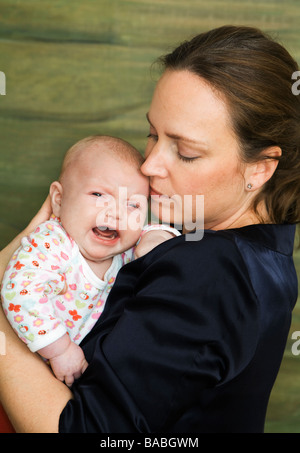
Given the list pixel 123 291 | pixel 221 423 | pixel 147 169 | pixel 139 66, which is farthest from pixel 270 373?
pixel 139 66

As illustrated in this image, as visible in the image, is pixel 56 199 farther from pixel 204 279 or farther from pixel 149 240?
pixel 204 279

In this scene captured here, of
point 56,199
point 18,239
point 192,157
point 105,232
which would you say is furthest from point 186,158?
point 18,239

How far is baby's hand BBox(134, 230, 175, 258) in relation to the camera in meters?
1.50

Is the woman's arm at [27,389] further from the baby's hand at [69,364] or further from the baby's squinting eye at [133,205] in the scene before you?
the baby's squinting eye at [133,205]

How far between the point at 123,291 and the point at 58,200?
1.14 ft

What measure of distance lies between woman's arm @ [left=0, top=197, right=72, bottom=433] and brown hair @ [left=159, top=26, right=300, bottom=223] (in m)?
0.68

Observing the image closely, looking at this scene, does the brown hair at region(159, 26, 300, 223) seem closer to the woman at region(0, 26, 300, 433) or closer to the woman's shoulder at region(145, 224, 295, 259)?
the woman at region(0, 26, 300, 433)

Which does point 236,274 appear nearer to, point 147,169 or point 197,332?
point 197,332

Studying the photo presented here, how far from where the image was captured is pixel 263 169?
1503 millimetres

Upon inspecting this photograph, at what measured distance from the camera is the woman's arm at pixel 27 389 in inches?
49.1

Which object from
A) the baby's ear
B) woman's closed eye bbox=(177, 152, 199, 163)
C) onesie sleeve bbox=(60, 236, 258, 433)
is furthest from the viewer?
the baby's ear

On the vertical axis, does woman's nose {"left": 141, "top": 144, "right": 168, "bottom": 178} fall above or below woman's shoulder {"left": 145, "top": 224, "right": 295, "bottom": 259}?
above

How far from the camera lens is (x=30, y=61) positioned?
7.38 feet

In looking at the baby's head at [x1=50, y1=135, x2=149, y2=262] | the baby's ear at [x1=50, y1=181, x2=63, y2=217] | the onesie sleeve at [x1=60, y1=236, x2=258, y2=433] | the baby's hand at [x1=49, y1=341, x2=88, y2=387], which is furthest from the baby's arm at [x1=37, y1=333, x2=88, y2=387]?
the baby's ear at [x1=50, y1=181, x2=63, y2=217]
